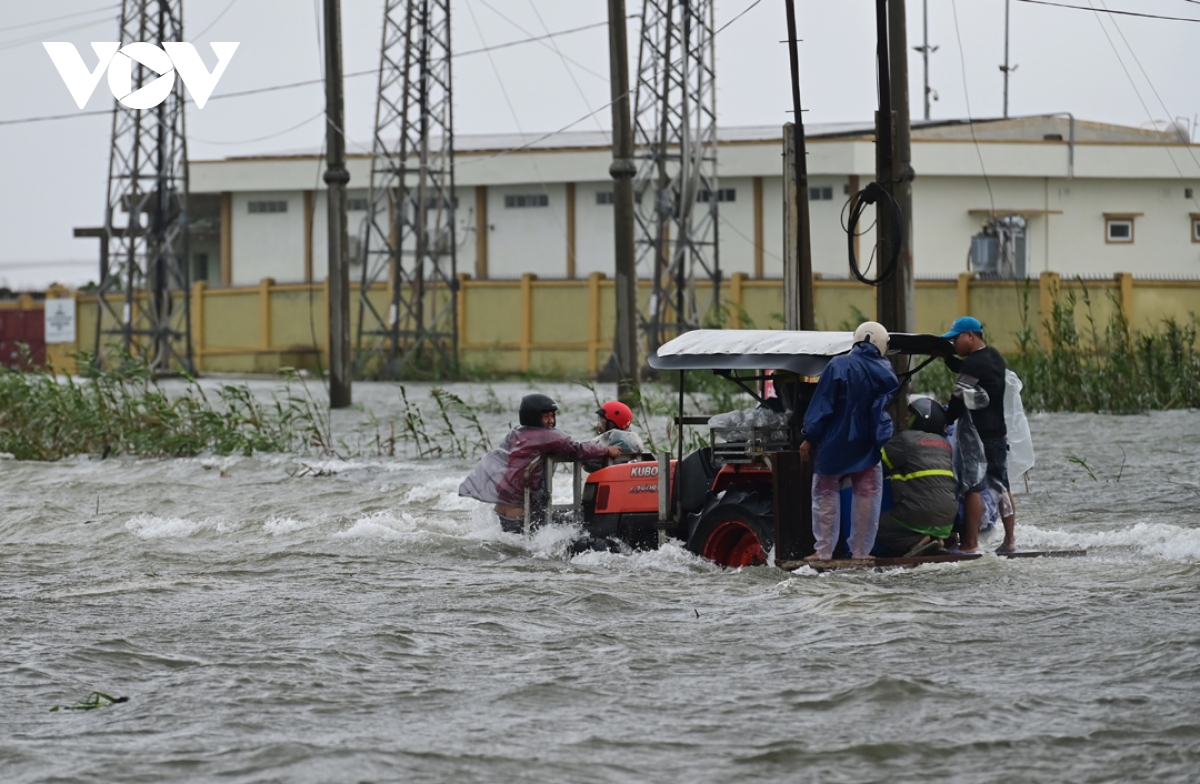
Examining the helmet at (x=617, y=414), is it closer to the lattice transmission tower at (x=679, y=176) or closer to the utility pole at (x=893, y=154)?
the utility pole at (x=893, y=154)

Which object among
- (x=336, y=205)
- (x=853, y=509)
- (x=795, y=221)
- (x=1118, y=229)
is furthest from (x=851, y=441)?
(x=1118, y=229)

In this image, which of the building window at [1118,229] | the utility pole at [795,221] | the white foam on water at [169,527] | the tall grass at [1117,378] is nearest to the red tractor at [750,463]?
the utility pole at [795,221]

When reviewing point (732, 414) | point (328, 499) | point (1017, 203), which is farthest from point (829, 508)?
point (1017, 203)

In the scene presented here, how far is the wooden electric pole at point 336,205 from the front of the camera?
27094mm

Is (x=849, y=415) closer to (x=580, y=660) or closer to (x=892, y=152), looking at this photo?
(x=580, y=660)

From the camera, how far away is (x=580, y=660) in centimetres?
884

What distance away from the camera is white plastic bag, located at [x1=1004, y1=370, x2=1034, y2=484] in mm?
12320

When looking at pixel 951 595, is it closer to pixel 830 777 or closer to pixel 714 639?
pixel 714 639

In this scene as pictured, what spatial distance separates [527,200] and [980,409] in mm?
42516

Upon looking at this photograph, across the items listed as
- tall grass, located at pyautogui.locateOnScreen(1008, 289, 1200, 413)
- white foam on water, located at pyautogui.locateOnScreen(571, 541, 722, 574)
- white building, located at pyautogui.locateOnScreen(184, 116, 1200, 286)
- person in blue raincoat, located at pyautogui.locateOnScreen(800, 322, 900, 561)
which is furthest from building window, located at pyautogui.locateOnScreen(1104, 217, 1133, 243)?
person in blue raincoat, located at pyautogui.locateOnScreen(800, 322, 900, 561)

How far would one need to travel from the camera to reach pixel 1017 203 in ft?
162

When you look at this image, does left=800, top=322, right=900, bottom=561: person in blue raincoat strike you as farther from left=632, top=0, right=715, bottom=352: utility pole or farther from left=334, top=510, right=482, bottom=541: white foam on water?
left=632, top=0, right=715, bottom=352: utility pole

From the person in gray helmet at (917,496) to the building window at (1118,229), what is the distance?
40842 mm

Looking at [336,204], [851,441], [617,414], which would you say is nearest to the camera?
[851,441]
